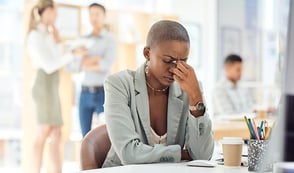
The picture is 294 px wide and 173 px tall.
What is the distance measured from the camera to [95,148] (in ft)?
5.39

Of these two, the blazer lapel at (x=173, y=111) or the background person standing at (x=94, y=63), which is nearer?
the blazer lapel at (x=173, y=111)

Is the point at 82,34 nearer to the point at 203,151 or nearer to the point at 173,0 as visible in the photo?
the point at 173,0

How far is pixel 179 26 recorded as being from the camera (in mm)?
1644

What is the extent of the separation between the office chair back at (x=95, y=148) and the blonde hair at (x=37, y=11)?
2509mm

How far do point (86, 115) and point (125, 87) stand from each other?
2399mm

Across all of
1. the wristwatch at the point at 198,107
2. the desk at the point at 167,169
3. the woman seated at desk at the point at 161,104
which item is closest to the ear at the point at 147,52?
the woman seated at desk at the point at 161,104

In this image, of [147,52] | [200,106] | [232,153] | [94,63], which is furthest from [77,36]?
[232,153]

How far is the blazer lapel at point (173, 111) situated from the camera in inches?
65.7

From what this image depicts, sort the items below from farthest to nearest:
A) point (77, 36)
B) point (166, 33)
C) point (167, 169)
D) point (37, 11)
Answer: point (77, 36) → point (37, 11) → point (166, 33) → point (167, 169)

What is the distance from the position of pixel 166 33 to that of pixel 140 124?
0.33m

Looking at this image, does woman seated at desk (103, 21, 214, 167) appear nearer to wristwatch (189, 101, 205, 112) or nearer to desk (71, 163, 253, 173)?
wristwatch (189, 101, 205, 112)

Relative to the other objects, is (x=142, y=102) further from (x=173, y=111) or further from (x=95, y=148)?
(x=95, y=148)

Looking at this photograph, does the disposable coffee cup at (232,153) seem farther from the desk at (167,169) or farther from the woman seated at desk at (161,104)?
the woman seated at desk at (161,104)

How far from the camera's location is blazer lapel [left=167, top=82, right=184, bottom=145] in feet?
5.47
